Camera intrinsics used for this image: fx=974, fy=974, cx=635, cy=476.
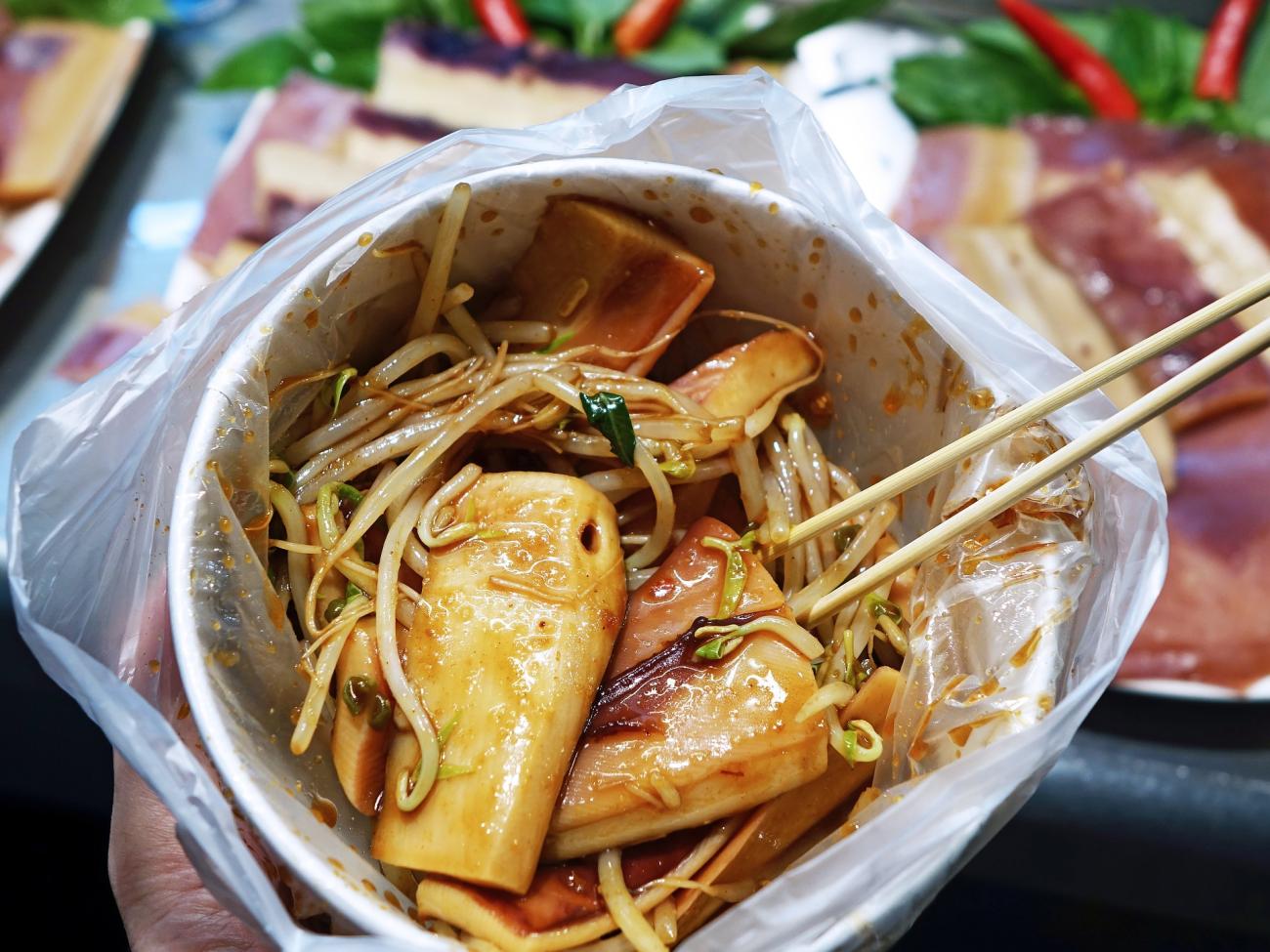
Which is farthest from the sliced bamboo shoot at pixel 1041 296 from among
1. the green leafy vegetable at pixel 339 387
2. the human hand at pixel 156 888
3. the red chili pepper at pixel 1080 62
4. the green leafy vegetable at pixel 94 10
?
the green leafy vegetable at pixel 94 10

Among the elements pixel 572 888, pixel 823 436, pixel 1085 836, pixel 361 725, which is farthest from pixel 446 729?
pixel 1085 836

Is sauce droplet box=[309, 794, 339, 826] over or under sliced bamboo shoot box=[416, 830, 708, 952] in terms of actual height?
over

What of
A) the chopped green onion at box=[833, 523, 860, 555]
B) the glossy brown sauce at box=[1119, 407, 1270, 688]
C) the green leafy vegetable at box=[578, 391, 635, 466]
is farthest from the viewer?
the glossy brown sauce at box=[1119, 407, 1270, 688]

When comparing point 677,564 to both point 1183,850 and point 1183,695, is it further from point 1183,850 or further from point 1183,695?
point 1183,850

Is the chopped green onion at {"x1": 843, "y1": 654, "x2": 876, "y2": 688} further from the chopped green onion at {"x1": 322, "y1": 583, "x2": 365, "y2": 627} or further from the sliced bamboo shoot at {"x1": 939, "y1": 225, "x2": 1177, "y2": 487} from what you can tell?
the sliced bamboo shoot at {"x1": 939, "y1": 225, "x2": 1177, "y2": 487}

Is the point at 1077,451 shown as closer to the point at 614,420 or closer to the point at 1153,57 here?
the point at 614,420

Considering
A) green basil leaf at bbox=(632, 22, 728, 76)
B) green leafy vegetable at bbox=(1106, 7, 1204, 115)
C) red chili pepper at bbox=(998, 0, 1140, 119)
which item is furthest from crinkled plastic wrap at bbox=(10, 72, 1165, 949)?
green leafy vegetable at bbox=(1106, 7, 1204, 115)

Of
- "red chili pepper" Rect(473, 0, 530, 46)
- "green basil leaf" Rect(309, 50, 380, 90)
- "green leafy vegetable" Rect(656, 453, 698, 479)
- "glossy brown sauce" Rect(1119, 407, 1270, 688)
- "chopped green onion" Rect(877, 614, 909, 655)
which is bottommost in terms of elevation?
"glossy brown sauce" Rect(1119, 407, 1270, 688)

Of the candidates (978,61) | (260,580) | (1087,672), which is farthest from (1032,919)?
(978,61)
